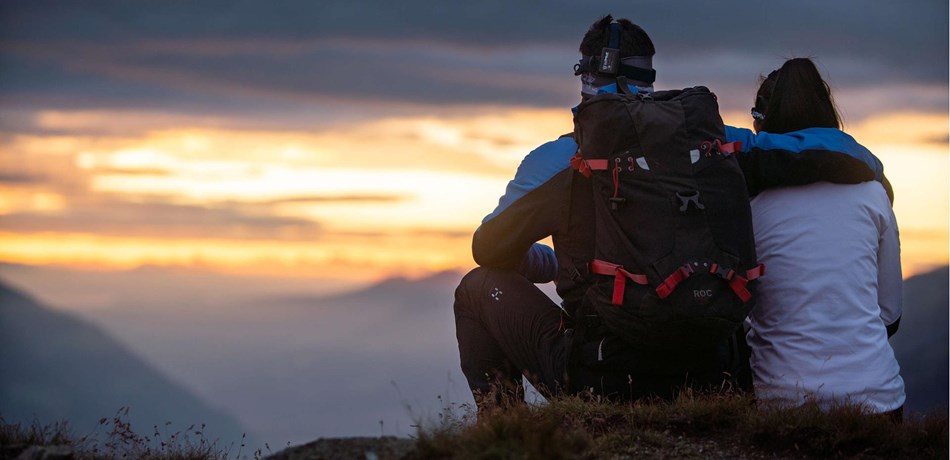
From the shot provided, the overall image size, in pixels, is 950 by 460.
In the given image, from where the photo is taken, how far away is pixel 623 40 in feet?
25.7

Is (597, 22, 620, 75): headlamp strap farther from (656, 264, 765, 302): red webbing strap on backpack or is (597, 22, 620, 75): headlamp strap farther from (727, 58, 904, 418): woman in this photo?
(656, 264, 765, 302): red webbing strap on backpack

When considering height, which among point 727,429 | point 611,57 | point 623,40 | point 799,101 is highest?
point 623,40

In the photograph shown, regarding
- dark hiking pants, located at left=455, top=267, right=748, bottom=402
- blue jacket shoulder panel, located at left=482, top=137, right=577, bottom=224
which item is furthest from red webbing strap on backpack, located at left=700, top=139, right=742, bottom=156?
dark hiking pants, located at left=455, top=267, right=748, bottom=402

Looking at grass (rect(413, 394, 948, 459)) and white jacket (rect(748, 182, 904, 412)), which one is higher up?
white jacket (rect(748, 182, 904, 412))

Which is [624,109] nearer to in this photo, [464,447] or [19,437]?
[464,447]

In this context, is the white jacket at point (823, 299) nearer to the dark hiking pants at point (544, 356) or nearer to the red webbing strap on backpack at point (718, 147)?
the dark hiking pants at point (544, 356)

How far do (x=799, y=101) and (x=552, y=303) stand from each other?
6.75ft

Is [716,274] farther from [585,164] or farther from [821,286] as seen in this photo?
[585,164]

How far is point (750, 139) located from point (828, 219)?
0.67 meters

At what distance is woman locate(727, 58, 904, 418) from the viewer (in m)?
6.93

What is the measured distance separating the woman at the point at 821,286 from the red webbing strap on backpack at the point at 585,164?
0.91m

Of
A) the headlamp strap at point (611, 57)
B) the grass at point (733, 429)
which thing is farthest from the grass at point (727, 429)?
the headlamp strap at point (611, 57)

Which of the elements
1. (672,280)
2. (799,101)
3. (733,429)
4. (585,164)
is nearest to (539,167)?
(585,164)

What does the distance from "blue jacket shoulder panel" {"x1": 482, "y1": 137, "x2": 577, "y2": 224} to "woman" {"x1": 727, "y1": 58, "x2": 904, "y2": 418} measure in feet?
3.32
